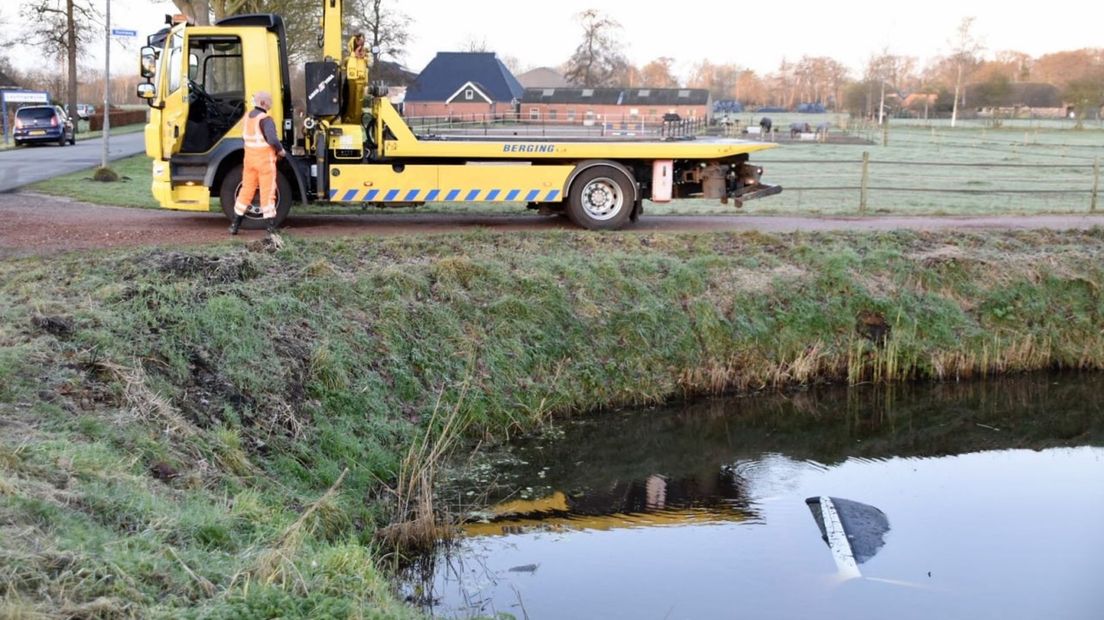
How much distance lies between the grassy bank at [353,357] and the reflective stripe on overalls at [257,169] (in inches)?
45.0

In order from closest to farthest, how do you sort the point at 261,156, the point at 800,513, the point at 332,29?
the point at 800,513 < the point at 261,156 < the point at 332,29

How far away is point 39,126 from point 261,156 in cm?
3363

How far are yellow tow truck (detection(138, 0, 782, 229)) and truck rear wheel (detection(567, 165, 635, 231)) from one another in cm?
2

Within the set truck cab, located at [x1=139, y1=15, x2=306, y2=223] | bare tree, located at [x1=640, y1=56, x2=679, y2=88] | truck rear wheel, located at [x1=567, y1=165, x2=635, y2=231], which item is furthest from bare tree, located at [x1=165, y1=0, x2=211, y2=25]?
bare tree, located at [x1=640, y1=56, x2=679, y2=88]

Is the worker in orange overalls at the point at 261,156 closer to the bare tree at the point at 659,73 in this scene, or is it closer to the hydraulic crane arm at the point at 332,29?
the hydraulic crane arm at the point at 332,29

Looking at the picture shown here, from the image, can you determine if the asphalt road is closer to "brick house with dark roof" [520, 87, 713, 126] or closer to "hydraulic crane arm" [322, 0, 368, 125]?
"hydraulic crane arm" [322, 0, 368, 125]

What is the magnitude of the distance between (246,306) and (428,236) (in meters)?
3.96

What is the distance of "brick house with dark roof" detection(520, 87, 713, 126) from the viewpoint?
16.3 m

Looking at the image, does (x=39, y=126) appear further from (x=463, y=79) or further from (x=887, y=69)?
(x=887, y=69)

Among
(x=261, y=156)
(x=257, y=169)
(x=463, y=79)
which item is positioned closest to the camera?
(x=261, y=156)

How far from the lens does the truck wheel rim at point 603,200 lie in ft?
50.9

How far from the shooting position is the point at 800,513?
9039 millimetres

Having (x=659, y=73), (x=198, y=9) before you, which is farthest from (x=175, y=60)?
(x=659, y=73)

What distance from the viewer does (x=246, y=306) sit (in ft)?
32.9
